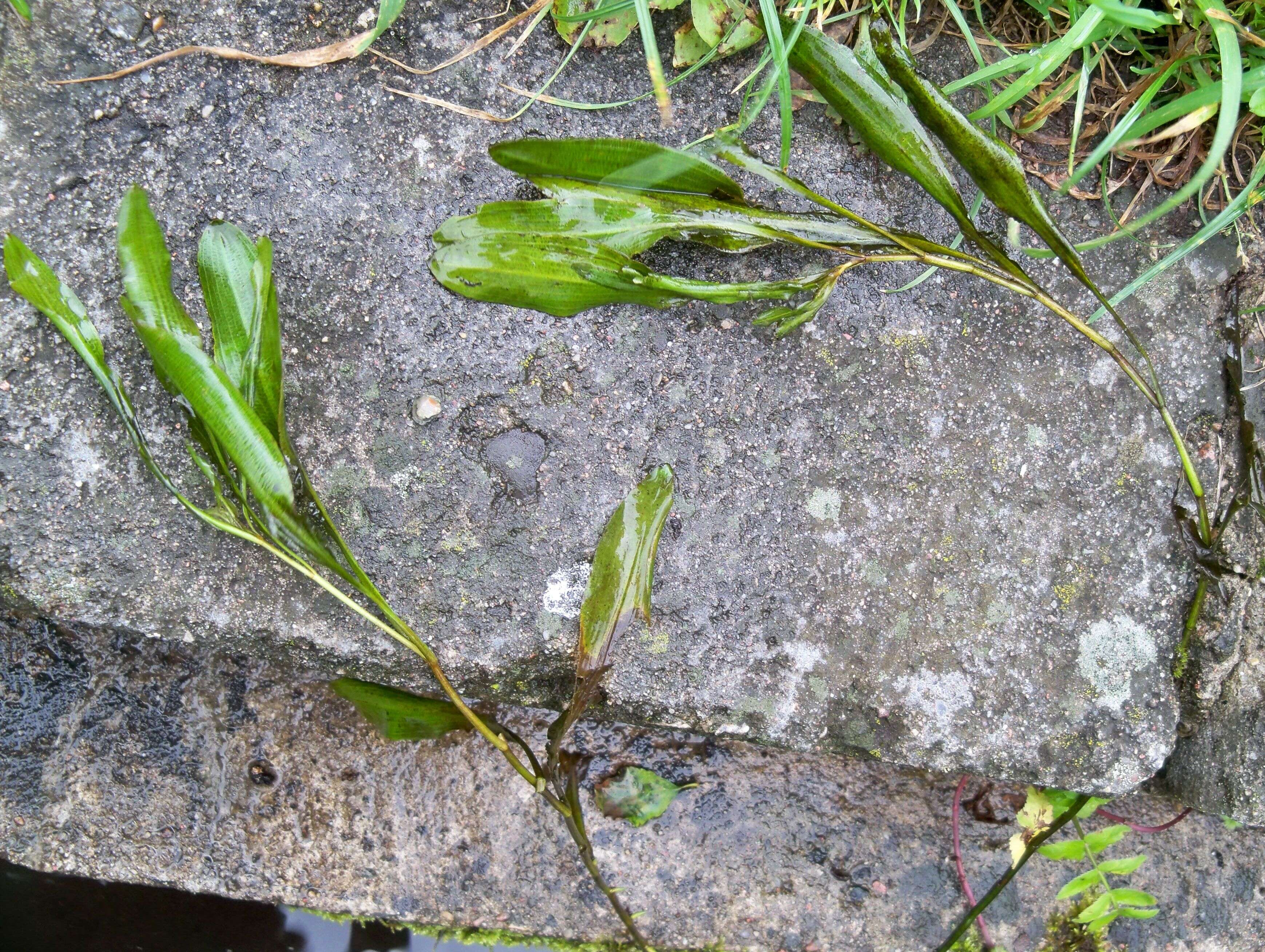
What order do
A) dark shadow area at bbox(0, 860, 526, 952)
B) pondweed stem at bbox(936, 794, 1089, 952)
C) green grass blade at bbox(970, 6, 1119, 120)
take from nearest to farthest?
green grass blade at bbox(970, 6, 1119, 120)
pondweed stem at bbox(936, 794, 1089, 952)
dark shadow area at bbox(0, 860, 526, 952)

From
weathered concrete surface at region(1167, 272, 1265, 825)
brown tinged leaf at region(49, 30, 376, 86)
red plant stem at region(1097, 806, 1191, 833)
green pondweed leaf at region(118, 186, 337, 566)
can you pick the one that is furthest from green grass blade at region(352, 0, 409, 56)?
red plant stem at region(1097, 806, 1191, 833)

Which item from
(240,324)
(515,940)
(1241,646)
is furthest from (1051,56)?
(515,940)

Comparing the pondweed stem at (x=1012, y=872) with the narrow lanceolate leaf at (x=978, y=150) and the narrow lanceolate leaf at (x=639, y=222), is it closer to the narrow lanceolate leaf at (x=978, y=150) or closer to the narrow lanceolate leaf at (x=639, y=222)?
the narrow lanceolate leaf at (x=978, y=150)

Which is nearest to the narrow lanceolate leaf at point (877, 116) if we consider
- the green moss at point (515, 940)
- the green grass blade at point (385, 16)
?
the green grass blade at point (385, 16)

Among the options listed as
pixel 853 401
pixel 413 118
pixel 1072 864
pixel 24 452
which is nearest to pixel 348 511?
pixel 24 452

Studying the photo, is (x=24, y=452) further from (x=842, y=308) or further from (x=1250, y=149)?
(x=1250, y=149)

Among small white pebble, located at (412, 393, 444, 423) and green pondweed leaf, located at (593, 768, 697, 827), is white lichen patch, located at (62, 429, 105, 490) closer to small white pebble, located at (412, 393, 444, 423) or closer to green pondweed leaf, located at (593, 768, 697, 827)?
small white pebble, located at (412, 393, 444, 423)
